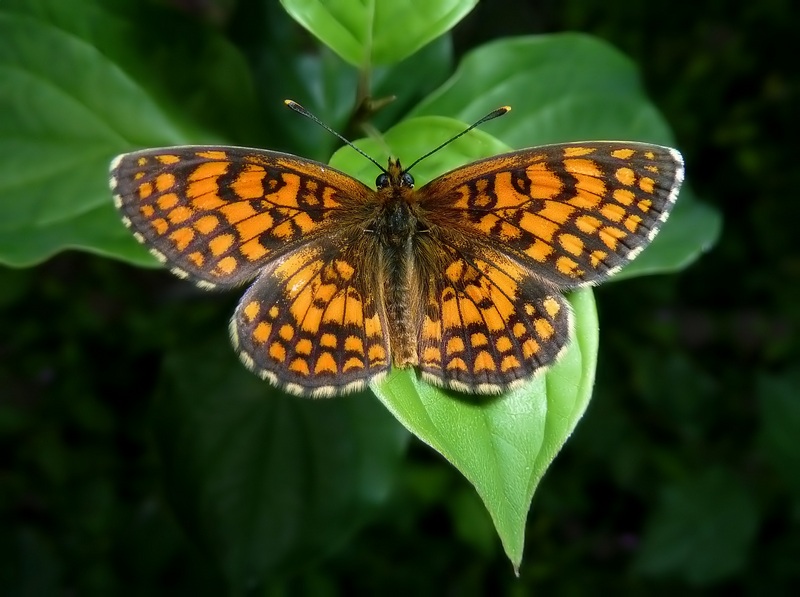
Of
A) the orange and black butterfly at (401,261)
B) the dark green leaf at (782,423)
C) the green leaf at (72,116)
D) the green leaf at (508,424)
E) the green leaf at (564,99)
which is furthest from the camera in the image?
the dark green leaf at (782,423)

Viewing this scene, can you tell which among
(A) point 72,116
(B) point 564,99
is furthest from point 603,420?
(A) point 72,116

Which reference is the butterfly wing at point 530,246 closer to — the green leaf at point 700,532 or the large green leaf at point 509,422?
the large green leaf at point 509,422

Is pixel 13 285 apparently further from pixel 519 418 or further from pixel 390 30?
pixel 519 418

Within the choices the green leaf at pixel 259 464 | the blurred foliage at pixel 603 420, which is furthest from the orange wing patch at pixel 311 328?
the blurred foliage at pixel 603 420

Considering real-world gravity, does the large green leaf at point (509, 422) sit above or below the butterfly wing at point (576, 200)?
below

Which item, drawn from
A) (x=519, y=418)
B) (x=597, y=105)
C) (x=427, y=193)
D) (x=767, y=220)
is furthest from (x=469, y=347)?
(x=767, y=220)

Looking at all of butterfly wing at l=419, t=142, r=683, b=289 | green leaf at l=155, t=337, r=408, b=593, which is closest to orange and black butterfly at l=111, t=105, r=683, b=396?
butterfly wing at l=419, t=142, r=683, b=289
